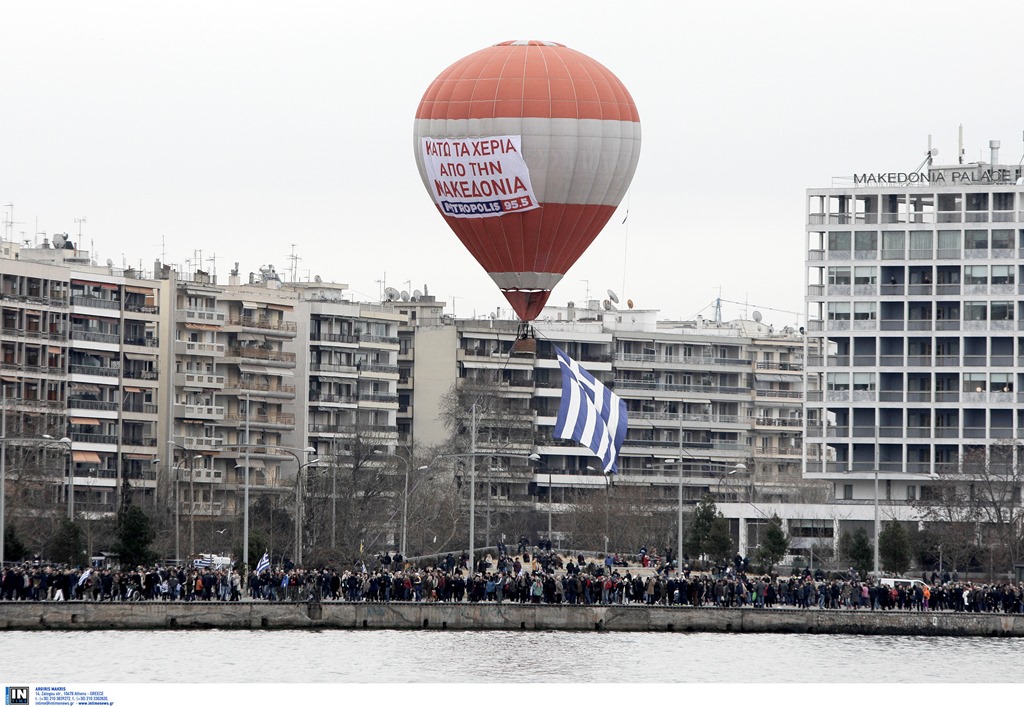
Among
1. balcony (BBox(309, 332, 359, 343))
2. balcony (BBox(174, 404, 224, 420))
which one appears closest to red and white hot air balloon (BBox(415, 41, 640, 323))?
balcony (BBox(174, 404, 224, 420))

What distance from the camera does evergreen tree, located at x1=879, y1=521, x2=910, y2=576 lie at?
99.8 m

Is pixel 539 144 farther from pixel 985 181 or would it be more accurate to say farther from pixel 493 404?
pixel 493 404

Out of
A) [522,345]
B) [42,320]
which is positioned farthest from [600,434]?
[42,320]

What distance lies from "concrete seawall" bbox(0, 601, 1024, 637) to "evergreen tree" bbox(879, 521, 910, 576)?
18.8 metres

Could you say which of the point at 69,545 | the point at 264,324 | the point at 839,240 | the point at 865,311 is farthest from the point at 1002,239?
the point at 69,545

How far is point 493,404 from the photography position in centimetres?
15212

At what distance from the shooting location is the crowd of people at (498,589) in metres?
77.4

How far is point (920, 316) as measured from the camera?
131250mm

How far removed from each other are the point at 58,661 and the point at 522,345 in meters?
25.2

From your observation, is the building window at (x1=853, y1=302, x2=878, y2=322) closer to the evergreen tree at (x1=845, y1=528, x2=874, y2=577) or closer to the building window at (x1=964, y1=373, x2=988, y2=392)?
the building window at (x1=964, y1=373, x2=988, y2=392)

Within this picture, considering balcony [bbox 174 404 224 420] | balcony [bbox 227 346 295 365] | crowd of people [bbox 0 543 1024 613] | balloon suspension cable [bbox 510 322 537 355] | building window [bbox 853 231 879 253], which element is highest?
building window [bbox 853 231 879 253]

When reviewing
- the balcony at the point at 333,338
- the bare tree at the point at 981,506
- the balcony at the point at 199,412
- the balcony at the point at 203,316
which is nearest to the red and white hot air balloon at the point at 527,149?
the bare tree at the point at 981,506

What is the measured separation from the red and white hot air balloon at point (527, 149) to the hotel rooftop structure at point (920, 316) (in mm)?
47673

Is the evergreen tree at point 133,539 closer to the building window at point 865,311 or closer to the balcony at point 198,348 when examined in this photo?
the building window at point 865,311
